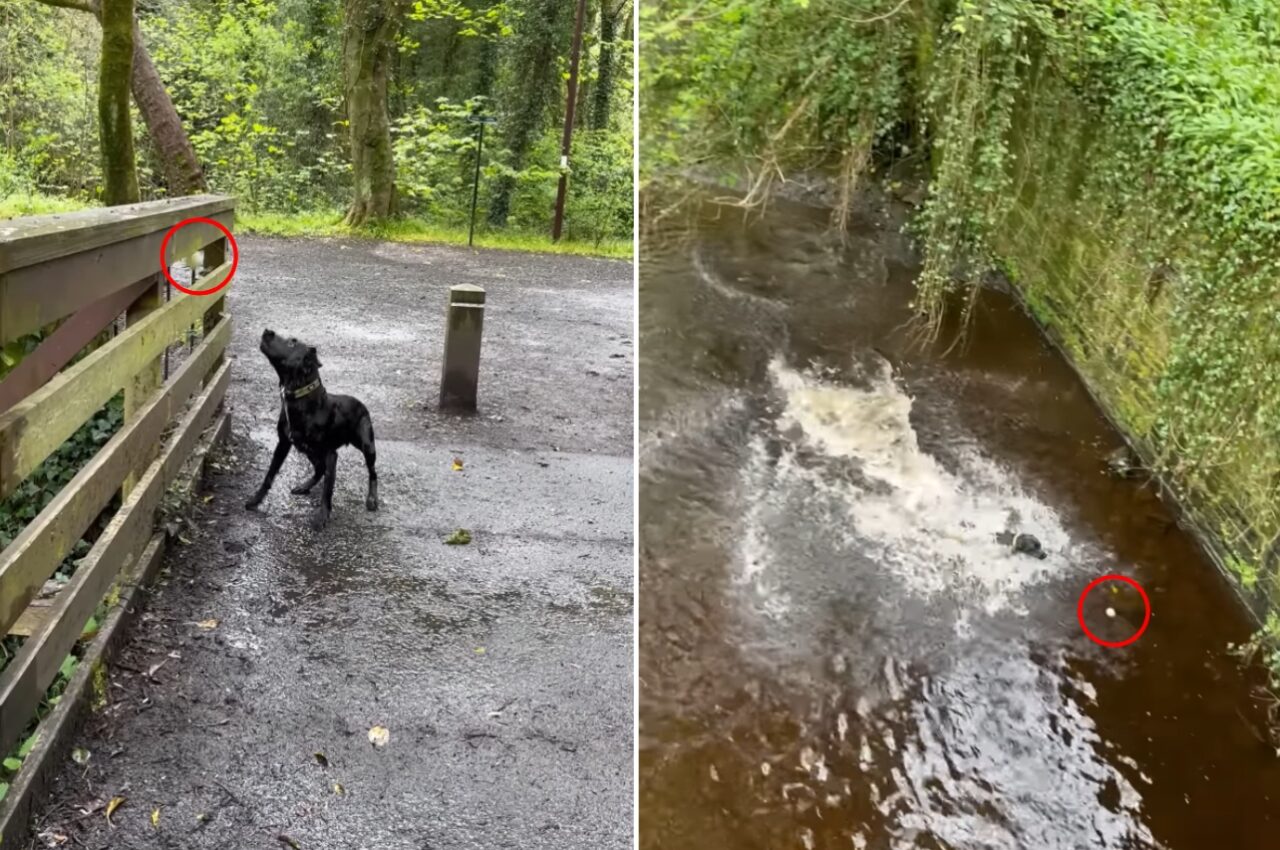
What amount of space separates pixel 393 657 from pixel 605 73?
12.9m

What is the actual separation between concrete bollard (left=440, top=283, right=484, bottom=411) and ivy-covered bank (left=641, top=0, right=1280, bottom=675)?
5.48ft

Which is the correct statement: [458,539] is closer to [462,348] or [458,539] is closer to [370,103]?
[462,348]

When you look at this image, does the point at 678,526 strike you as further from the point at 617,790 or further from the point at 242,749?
the point at 242,749

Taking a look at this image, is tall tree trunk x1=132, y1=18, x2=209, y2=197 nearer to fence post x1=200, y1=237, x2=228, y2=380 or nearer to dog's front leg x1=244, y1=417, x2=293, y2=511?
fence post x1=200, y1=237, x2=228, y2=380

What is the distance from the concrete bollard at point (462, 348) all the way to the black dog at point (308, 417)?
4.07ft

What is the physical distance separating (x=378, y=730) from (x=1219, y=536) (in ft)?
11.7

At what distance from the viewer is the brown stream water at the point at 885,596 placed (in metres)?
2.92

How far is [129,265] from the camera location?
2.65 meters

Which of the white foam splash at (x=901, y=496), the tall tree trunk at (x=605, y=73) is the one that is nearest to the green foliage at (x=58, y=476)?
the white foam splash at (x=901, y=496)

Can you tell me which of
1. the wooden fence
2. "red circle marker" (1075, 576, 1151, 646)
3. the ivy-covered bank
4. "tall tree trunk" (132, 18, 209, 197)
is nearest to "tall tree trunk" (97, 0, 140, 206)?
the wooden fence

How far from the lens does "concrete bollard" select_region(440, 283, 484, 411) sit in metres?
4.93

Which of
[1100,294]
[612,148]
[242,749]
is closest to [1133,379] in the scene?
[1100,294]


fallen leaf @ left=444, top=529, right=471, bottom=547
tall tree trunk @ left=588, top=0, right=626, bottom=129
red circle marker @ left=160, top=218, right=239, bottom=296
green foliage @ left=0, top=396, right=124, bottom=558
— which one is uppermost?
tall tree trunk @ left=588, top=0, right=626, bottom=129

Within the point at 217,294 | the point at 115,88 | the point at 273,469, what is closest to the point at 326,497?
the point at 273,469
